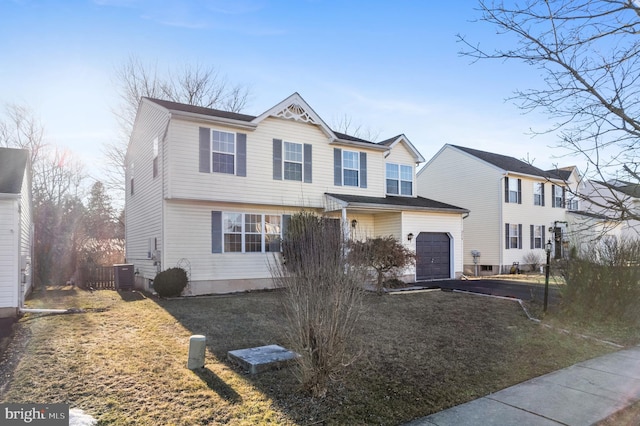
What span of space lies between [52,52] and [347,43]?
7810 mm

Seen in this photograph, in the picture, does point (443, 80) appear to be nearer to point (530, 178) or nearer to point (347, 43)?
point (347, 43)

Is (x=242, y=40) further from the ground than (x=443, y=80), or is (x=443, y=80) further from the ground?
(x=242, y=40)

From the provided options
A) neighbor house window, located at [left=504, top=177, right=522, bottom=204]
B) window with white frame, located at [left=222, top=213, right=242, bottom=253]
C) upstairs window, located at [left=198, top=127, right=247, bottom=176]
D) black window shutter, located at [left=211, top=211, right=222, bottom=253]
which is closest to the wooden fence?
black window shutter, located at [left=211, top=211, right=222, bottom=253]

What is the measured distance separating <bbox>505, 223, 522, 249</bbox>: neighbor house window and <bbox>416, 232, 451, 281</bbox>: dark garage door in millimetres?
6260

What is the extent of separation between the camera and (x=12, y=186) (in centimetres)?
1003

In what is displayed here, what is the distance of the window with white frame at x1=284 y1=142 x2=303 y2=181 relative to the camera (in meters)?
15.2

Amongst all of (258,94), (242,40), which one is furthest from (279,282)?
(258,94)

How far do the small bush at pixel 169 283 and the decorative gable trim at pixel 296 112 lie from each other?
19.8 feet

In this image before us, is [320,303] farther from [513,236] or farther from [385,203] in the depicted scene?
[513,236]

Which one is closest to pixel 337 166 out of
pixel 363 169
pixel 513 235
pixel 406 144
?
pixel 363 169

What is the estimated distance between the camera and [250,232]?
14.6 meters

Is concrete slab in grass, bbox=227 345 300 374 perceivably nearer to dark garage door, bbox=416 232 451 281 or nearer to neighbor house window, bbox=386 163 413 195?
dark garage door, bbox=416 232 451 281

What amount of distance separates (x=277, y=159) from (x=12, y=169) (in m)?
8.10

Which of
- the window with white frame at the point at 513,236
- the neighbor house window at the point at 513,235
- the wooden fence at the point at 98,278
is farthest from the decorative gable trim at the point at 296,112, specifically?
the window with white frame at the point at 513,236
